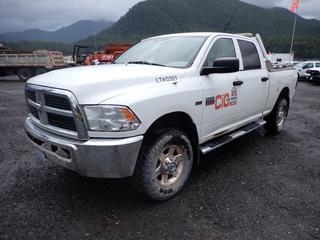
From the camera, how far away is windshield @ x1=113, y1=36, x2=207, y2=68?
3.46 metres

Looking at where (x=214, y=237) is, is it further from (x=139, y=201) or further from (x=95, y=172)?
(x=95, y=172)

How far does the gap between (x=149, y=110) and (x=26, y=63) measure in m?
18.6

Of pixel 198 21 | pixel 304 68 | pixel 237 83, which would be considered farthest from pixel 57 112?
pixel 198 21

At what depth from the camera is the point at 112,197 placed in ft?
10.7

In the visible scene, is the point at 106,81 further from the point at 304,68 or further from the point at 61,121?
the point at 304,68

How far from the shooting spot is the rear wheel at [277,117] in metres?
5.63

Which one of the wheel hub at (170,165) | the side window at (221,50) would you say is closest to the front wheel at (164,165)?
the wheel hub at (170,165)

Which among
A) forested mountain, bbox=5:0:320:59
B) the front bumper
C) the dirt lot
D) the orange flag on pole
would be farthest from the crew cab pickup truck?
forested mountain, bbox=5:0:320:59

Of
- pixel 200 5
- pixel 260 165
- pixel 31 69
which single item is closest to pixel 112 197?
pixel 260 165

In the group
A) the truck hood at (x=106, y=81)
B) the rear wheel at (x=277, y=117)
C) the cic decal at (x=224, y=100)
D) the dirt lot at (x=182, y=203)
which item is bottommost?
the dirt lot at (x=182, y=203)

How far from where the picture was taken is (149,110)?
2652 millimetres

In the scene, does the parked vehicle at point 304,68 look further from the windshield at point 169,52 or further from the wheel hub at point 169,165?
the wheel hub at point 169,165

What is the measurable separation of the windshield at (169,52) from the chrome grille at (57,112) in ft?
4.58

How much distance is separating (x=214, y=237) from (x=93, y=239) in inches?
44.6
